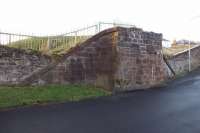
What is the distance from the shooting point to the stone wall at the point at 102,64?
41.5ft

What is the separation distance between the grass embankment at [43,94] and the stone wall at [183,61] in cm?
691

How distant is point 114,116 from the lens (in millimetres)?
9242

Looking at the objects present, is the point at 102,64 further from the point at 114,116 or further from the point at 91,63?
the point at 114,116

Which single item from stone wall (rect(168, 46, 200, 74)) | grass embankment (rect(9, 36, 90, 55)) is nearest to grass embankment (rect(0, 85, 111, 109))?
grass embankment (rect(9, 36, 90, 55))

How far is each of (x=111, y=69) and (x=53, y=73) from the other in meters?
2.59

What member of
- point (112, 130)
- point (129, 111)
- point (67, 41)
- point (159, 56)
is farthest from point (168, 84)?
Answer: point (112, 130)

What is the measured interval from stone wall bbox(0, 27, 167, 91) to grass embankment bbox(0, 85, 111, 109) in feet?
1.46

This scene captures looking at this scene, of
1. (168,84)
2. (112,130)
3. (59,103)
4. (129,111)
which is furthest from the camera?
(168,84)

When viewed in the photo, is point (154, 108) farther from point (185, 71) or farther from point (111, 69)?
point (185, 71)

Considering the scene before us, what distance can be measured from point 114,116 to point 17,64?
502 centimetres

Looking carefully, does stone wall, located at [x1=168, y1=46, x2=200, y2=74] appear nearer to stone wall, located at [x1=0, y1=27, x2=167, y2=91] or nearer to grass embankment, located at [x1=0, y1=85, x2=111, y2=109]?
stone wall, located at [x1=0, y1=27, x2=167, y2=91]

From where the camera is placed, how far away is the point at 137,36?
15195mm

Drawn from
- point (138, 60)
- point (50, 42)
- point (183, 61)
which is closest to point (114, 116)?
point (138, 60)

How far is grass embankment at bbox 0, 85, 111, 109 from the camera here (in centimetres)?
1089
